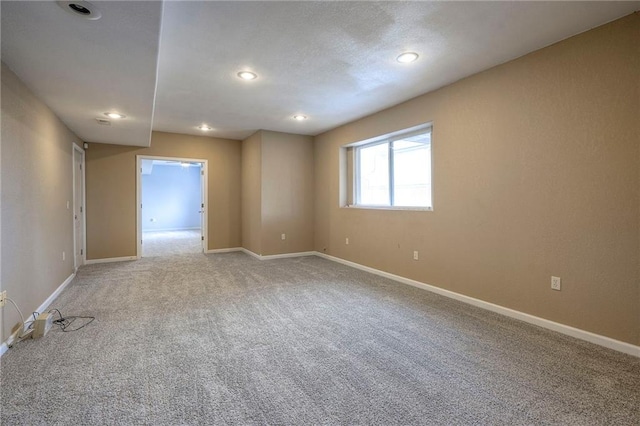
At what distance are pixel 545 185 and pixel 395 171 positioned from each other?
2166mm

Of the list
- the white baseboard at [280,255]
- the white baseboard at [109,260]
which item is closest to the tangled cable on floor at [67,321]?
the white baseboard at [109,260]

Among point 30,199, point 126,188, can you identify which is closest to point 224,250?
point 126,188

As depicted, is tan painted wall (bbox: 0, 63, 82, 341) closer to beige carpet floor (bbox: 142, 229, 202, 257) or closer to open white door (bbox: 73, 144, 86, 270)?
open white door (bbox: 73, 144, 86, 270)

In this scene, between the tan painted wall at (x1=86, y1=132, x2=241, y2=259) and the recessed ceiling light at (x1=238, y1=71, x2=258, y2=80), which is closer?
the recessed ceiling light at (x1=238, y1=71, x2=258, y2=80)

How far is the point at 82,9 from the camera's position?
173cm

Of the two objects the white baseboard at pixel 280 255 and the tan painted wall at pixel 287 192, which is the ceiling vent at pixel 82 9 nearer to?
the tan painted wall at pixel 287 192

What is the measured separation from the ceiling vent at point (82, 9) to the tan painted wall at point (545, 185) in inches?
132

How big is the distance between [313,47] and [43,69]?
86.9 inches

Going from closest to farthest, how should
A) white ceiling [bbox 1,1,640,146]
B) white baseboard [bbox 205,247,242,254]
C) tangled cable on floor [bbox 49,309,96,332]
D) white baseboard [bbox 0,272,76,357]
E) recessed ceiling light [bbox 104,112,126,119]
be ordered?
white ceiling [bbox 1,1,640,146], white baseboard [bbox 0,272,76,357], tangled cable on floor [bbox 49,309,96,332], recessed ceiling light [bbox 104,112,126,119], white baseboard [bbox 205,247,242,254]

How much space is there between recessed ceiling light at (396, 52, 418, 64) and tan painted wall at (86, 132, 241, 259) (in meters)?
4.72

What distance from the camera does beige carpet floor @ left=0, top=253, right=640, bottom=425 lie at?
5.44 feet

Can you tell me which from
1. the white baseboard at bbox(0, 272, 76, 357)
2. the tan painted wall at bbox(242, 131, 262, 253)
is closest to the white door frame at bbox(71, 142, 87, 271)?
the white baseboard at bbox(0, 272, 76, 357)

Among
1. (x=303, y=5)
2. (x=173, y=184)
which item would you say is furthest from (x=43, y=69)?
(x=173, y=184)

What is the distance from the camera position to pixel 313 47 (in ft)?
8.98
